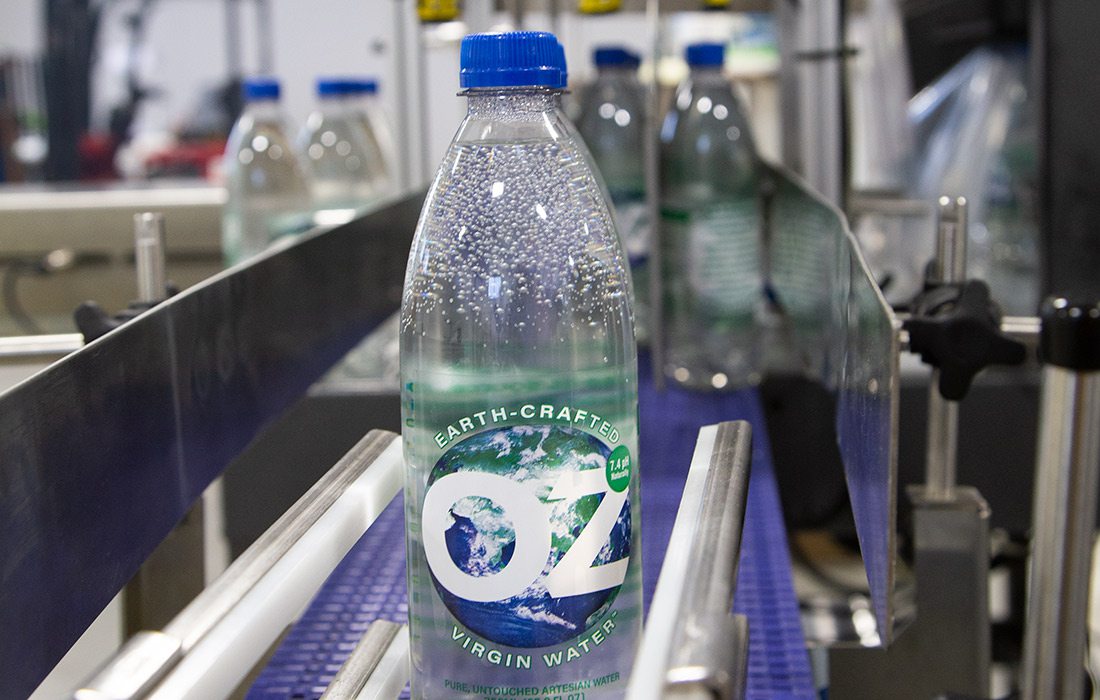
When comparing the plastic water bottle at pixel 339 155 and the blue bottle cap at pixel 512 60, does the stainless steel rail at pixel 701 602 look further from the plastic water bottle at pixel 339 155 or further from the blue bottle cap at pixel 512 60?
the plastic water bottle at pixel 339 155

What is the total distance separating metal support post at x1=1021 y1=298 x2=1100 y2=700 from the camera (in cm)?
48

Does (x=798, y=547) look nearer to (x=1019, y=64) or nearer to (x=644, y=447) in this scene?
(x=644, y=447)

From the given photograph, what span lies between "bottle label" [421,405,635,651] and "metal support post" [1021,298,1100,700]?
0.19m

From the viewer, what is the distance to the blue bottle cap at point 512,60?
1.58ft

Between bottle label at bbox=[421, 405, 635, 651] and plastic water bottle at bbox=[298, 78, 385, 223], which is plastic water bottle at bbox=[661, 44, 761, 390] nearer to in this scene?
plastic water bottle at bbox=[298, 78, 385, 223]

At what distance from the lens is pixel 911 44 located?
199cm

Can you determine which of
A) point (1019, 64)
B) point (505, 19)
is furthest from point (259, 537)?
point (1019, 64)

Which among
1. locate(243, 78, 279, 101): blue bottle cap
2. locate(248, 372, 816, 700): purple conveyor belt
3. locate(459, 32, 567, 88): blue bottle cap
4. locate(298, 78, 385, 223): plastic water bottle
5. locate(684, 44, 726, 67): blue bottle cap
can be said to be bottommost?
locate(248, 372, 816, 700): purple conveyor belt

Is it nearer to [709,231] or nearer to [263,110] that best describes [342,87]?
[263,110]

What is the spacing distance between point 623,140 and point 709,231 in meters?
0.25

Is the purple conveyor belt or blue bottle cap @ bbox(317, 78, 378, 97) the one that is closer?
the purple conveyor belt

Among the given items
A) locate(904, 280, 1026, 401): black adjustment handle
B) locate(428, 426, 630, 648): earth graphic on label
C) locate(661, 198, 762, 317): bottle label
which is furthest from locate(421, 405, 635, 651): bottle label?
locate(661, 198, 762, 317): bottle label

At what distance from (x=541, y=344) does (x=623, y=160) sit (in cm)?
93

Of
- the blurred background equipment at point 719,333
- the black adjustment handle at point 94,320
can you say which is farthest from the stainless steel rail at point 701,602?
the black adjustment handle at point 94,320
